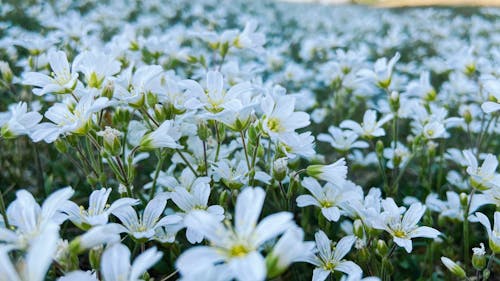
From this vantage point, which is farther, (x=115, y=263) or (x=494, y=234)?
(x=494, y=234)

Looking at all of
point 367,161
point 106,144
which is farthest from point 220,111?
point 367,161

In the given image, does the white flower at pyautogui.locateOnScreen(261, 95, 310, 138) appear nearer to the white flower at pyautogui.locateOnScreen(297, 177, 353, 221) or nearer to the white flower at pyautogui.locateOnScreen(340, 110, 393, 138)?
the white flower at pyautogui.locateOnScreen(297, 177, 353, 221)

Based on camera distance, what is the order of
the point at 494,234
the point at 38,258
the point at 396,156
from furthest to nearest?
the point at 396,156, the point at 494,234, the point at 38,258

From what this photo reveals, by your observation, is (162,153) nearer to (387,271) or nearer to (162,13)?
(387,271)

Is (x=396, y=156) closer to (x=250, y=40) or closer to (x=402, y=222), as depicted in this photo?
(x=402, y=222)

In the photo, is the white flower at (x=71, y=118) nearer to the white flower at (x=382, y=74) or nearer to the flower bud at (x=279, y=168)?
the flower bud at (x=279, y=168)

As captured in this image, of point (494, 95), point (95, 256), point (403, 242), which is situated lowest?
point (403, 242)

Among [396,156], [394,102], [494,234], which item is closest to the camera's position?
[494,234]

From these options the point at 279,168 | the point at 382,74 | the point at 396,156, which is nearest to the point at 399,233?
the point at 279,168

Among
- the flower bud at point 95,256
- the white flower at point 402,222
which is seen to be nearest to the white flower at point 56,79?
the flower bud at point 95,256
